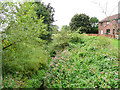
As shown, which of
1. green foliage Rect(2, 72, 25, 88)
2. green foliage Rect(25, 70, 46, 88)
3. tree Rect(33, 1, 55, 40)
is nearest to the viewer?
green foliage Rect(2, 72, 25, 88)

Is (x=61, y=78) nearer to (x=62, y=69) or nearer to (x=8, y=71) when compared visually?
(x=62, y=69)

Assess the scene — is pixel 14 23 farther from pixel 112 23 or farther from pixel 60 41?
pixel 60 41

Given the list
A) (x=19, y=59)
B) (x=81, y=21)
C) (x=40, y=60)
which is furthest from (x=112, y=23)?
(x=81, y=21)

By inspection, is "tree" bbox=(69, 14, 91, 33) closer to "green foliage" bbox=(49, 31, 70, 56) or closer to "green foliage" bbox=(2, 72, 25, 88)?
"green foliage" bbox=(49, 31, 70, 56)

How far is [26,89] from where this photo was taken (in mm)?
2121

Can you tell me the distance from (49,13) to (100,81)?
410 centimetres

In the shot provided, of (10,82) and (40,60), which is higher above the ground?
(40,60)

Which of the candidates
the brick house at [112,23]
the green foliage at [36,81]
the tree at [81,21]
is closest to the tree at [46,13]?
the tree at [81,21]

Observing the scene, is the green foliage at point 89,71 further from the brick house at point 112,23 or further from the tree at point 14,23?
the tree at point 14,23

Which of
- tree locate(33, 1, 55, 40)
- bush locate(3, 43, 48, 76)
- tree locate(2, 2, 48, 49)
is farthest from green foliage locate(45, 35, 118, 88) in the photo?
tree locate(33, 1, 55, 40)

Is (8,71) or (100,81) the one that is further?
(8,71)

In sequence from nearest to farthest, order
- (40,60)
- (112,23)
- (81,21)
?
1. (112,23)
2. (40,60)
3. (81,21)

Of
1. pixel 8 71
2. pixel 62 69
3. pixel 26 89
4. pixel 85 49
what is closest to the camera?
pixel 26 89

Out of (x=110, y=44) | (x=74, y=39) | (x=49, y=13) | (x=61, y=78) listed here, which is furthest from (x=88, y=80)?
(x=49, y=13)
